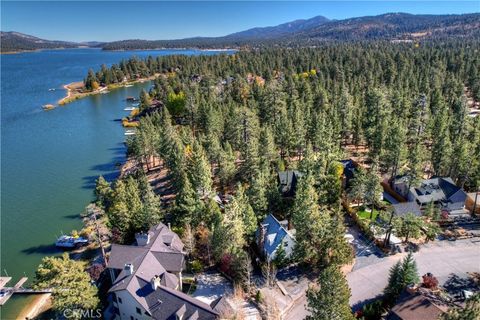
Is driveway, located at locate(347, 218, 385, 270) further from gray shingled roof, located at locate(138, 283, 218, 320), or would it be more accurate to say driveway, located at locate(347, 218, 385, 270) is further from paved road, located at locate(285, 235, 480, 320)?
gray shingled roof, located at locate(138, 283, 218, 320)

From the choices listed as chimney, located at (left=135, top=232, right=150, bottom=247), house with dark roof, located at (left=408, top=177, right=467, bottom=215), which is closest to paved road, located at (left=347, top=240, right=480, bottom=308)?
house with dark roof, located at (left=408, top=177, right=467, bottom=215)

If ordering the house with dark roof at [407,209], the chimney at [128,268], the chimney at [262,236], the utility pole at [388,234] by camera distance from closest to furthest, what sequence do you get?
the chimney at [128,268], the utility pole at [388,234], the chimney at [262,236], the house with dark roof at [407,209]

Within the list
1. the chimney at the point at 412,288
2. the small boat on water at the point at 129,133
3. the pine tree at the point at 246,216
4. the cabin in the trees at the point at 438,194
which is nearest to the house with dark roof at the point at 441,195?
the cabin in the trees at the point at 438,194

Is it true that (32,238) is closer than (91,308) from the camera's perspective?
No

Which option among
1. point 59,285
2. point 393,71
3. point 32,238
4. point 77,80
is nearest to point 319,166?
point 59,285

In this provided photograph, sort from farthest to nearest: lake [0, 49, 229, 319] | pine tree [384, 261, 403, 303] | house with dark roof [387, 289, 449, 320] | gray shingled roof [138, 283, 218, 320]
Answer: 1. lake [0, 49, 229, 319]
2. pine tree [384, 261, 403, 303]
3. house with dark roof [387, 289, 449, 320]
4. gray shingled roof [138, 283, 218, 320]

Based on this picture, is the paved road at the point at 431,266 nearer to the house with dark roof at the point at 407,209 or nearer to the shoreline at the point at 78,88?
the house with dark roof at the point at 407,209

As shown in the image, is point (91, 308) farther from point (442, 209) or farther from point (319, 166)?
point (442, 209)
